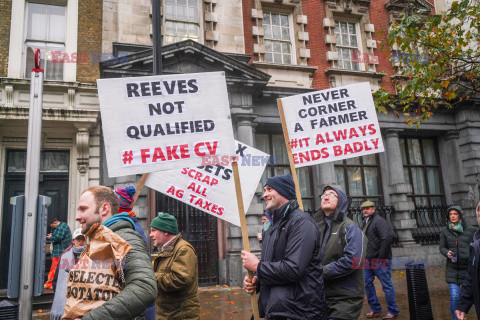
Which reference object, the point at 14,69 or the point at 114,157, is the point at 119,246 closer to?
the point at 114,157

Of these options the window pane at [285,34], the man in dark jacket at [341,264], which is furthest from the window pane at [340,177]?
the man in dark jacket at [341,264]

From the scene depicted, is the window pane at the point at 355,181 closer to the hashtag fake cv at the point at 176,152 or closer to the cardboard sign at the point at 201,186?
the cardboard sign at the point at 201,186

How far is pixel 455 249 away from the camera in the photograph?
6.04 m

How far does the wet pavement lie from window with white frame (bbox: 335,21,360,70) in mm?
7981

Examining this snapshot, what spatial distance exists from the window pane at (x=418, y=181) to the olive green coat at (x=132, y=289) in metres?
14.9

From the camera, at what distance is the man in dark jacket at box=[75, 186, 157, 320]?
198 centimetres

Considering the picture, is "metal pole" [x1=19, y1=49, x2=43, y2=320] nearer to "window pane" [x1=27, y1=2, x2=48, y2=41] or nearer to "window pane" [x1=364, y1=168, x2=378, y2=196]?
"window pane" [x1=27, y1=2, x2=48, y2=41]

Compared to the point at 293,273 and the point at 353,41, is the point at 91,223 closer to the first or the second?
the point at 293,273

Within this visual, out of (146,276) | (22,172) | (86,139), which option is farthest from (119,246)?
(22,172)

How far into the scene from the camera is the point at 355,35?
15.4 metres

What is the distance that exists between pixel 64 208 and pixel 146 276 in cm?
1031

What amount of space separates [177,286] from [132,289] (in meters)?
1.69

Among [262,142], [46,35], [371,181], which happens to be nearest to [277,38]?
[262,142]

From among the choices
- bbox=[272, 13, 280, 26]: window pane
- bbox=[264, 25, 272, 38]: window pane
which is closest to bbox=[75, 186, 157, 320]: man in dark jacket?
bbox=[264, 25, 272, 38]: window pane
